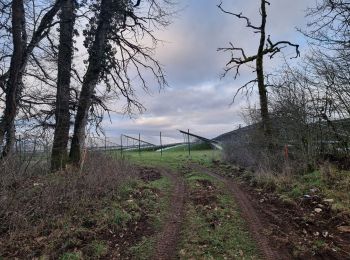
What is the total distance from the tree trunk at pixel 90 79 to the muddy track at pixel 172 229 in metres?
5.65

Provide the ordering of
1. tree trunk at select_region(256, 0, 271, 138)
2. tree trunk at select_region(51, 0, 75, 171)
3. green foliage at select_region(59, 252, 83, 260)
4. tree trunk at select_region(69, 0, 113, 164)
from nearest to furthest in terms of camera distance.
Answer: green foliage at select_region(59, 252, 83, 260) → tree trunk at select_region(51, 0, 75, 171) → tree trunk at select_region(69, 0, 113, 164) → tree trunk at select_region(256, 0, 271, 138)

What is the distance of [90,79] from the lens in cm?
1839

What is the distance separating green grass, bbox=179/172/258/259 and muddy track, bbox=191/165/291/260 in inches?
6.3

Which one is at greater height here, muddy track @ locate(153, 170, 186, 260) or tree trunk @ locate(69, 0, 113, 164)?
tree trunk @ locate(69, 0, 113, 164)

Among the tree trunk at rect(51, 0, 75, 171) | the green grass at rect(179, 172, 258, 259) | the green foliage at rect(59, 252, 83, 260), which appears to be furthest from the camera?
the tree trunk at rect(51, 0, 75, 171)

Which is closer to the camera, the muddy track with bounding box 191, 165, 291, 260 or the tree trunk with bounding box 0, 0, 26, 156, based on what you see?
the muddy track with bounding box 191, 165, 291, 260

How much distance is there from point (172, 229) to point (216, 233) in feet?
3.58

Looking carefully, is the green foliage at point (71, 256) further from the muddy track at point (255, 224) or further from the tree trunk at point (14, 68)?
the tree trunk at point (14, 68)

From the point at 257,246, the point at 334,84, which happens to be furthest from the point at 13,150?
the point at 334,84

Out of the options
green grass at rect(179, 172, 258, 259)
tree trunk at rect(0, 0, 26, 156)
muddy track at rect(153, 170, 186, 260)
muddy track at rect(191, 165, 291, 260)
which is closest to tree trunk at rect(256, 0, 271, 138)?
muddy track at rect(191, 165, 291, 260)

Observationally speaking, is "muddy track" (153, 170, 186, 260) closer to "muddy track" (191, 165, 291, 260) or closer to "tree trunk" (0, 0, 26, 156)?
"muddy track" (191, 165, 291, 260)

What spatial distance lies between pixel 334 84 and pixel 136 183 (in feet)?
Result: 26.6

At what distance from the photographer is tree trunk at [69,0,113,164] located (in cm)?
1812

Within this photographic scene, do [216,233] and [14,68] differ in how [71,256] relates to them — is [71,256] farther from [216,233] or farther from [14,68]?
[14,68]
